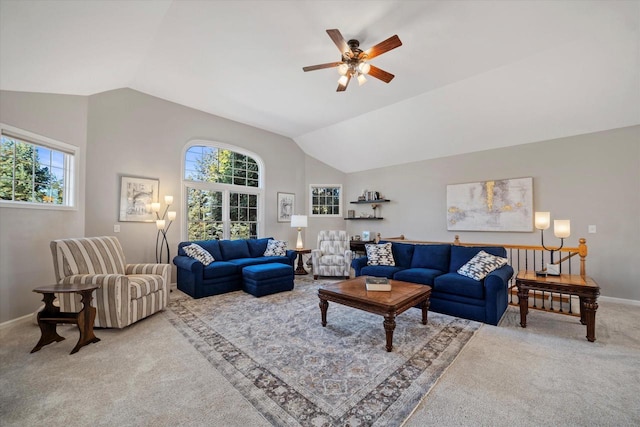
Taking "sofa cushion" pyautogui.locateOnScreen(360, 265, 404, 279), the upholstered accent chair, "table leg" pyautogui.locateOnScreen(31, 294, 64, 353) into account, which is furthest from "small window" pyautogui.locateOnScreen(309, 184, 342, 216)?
"table leg" pyautogui.locateOnScreen(31, 294, 64, 353)

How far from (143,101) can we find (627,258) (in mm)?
8229

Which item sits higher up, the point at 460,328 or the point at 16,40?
the point at 16,40

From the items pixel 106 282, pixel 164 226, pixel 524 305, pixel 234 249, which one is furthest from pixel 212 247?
pixel 524 305

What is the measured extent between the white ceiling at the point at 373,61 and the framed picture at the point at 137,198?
4.79 ft

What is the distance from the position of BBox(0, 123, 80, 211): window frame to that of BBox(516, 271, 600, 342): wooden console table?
5994 millimetres

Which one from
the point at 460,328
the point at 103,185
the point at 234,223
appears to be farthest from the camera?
the point at 234,223

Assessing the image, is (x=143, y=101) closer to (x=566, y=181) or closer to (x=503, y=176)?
(x=503, y=176)

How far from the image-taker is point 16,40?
230cm

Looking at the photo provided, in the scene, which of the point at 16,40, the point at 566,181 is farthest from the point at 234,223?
the point at 566,181

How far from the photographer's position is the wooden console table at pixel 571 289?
2605 mm

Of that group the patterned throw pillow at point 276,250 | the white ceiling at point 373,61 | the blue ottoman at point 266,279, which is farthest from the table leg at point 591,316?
the patterned throw pillow at point 276,250

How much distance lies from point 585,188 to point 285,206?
5.81 m

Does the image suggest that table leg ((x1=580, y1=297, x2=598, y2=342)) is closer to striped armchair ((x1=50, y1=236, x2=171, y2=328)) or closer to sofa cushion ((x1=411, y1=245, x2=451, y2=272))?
sofa cushion ((x1=411, y1=245, x2=451, y2=272))

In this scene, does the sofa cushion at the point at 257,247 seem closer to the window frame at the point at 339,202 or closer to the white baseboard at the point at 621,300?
the window frame at the point at 339,202
